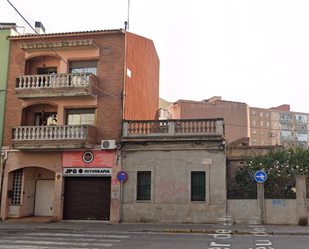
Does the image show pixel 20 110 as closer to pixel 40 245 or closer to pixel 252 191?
pixel 40 245

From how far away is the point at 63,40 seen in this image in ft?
64.3

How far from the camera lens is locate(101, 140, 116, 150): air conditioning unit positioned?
59.2 feet

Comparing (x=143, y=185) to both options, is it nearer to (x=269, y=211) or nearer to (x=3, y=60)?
(x=269, y=211)

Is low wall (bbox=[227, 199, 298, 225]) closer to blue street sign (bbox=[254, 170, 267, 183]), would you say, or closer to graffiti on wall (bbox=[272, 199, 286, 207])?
graffiti on wall (bbox=[272, 199, 286, 207])

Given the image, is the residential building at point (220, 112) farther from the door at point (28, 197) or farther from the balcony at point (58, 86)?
the balcony at point (58, 86)

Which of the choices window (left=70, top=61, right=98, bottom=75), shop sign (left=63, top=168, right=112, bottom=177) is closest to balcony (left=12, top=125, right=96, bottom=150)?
shop sign (left=63, top=168, right=112, bottom=177)

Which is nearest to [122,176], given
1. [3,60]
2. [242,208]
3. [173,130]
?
[173,130]

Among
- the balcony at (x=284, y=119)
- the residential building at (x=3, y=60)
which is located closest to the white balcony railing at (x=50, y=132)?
the residential building at (x=3, y=60)

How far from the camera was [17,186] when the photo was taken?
766 inches

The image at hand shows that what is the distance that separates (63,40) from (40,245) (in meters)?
12.1

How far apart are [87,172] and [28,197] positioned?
14.7ft

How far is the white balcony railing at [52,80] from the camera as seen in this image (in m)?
18.3

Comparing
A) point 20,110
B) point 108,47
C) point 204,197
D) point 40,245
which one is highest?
point 108,47

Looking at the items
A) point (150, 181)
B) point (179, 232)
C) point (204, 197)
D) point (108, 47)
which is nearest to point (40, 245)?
point (179, 232)
